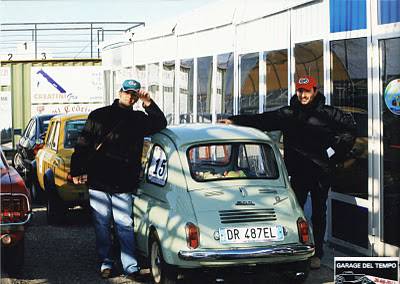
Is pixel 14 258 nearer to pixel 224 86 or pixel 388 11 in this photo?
pixel 388 11

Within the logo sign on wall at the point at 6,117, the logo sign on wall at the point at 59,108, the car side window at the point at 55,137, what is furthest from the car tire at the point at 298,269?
the logo sign on wall at the point at 59,108

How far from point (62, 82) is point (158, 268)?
19.3 m

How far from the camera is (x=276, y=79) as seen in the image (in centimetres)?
1054

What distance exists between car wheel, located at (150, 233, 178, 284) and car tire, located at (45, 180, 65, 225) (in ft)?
13.2

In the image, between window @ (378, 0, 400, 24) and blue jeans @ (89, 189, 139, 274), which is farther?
window @ (378, 0, 400, 24)

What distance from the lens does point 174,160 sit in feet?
24.0

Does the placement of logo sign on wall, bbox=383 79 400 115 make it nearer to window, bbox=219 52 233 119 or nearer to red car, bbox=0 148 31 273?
red car, bbox=0 148 31 273

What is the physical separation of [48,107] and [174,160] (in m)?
19.4

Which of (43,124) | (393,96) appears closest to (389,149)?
(393,96)

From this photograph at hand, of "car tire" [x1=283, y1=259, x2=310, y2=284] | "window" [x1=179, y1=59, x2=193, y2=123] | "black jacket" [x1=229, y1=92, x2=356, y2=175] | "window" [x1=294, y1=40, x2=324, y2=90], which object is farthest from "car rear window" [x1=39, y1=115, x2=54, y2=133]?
"car tire" [x1=283, y1=259, x2=310, y2=284]

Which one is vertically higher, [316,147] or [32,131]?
[32,131]

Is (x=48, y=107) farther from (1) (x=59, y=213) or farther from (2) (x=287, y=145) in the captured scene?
(2) (x=287, y=145)

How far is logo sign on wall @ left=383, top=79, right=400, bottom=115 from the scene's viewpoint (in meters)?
8.17

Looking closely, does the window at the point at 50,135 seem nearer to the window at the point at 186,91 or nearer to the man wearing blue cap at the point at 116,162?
the window at the point at 186,91
